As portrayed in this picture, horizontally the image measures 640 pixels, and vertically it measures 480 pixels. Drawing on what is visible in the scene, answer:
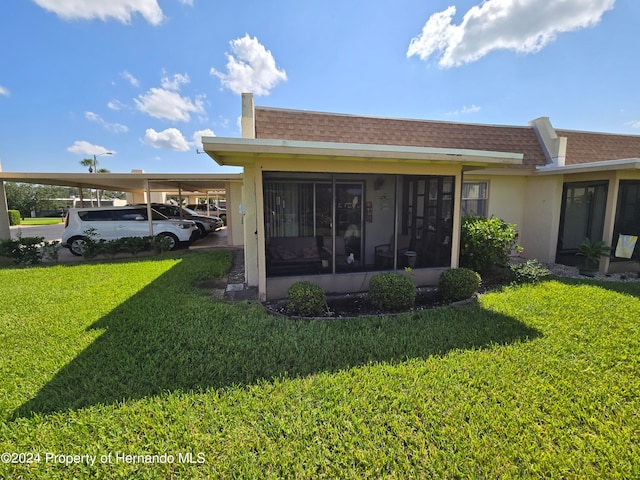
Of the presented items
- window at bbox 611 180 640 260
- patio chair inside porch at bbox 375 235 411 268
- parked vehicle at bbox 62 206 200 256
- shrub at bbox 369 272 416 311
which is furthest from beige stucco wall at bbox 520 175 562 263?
parked vehicle at bbox 62 206 200 256

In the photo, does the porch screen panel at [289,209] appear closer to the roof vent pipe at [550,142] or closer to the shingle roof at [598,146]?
the roof vent pipe at [550,142]

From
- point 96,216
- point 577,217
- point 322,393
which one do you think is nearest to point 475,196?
point 577,217

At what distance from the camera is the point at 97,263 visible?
8555 millimetres

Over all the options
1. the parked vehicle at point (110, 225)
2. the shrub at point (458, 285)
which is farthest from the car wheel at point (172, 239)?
the shrub at point (458, 285)

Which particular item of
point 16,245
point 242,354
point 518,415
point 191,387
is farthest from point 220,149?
point 16,245

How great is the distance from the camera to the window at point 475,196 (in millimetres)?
8781

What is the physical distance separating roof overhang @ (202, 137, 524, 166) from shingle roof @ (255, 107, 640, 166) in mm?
2683

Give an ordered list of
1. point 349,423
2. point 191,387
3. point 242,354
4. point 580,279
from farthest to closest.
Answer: point 580,279 < point 242,354 < point 191,387 < point 349,423

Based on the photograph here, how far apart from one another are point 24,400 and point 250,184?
4.10m

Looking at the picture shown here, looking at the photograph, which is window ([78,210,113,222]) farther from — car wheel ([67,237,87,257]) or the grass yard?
the grass yard

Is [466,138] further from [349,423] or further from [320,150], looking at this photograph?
[349,423]

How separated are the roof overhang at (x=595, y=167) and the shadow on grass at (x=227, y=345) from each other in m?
4.89

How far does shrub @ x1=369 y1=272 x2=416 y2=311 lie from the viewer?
468 cm

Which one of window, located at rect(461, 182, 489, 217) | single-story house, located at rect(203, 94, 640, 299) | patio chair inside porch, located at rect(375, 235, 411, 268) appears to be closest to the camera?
single-story house, located at rect(203, 94, 640, 299)
